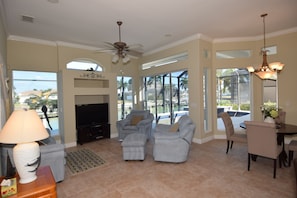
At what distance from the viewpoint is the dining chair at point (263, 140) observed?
2.96 meters

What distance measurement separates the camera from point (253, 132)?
3172 mm

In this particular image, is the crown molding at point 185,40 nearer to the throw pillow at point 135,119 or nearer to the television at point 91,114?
the throw pillow at point 135,119

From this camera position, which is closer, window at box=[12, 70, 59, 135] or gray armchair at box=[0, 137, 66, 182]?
gray armchair at box=[0, 137, 66, 182]

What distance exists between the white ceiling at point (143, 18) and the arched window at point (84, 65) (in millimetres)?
786

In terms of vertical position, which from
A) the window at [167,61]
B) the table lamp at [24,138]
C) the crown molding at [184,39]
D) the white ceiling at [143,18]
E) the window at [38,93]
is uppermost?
the white ceiling at [143,18]

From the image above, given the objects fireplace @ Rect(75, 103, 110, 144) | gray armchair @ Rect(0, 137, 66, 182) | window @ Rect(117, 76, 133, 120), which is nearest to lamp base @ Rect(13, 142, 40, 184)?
gray armchair @ Rect(0, 137, 66, 182)

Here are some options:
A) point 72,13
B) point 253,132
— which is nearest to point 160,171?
point 253,132

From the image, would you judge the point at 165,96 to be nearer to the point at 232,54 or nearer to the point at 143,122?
the point at 143,122

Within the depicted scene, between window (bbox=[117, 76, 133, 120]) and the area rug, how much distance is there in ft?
8.24

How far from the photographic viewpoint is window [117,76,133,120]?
22.7 ft

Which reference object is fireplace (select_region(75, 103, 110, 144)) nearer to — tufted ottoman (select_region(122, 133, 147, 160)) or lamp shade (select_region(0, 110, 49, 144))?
tufted ottoman (select_region(122, 133, 147, 160))

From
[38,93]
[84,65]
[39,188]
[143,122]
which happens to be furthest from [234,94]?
[38,93]

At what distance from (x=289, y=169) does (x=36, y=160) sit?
436cm

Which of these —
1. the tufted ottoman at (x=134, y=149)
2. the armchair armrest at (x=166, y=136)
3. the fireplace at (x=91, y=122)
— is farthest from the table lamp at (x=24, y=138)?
the fireplace at (x=91, y=122)
